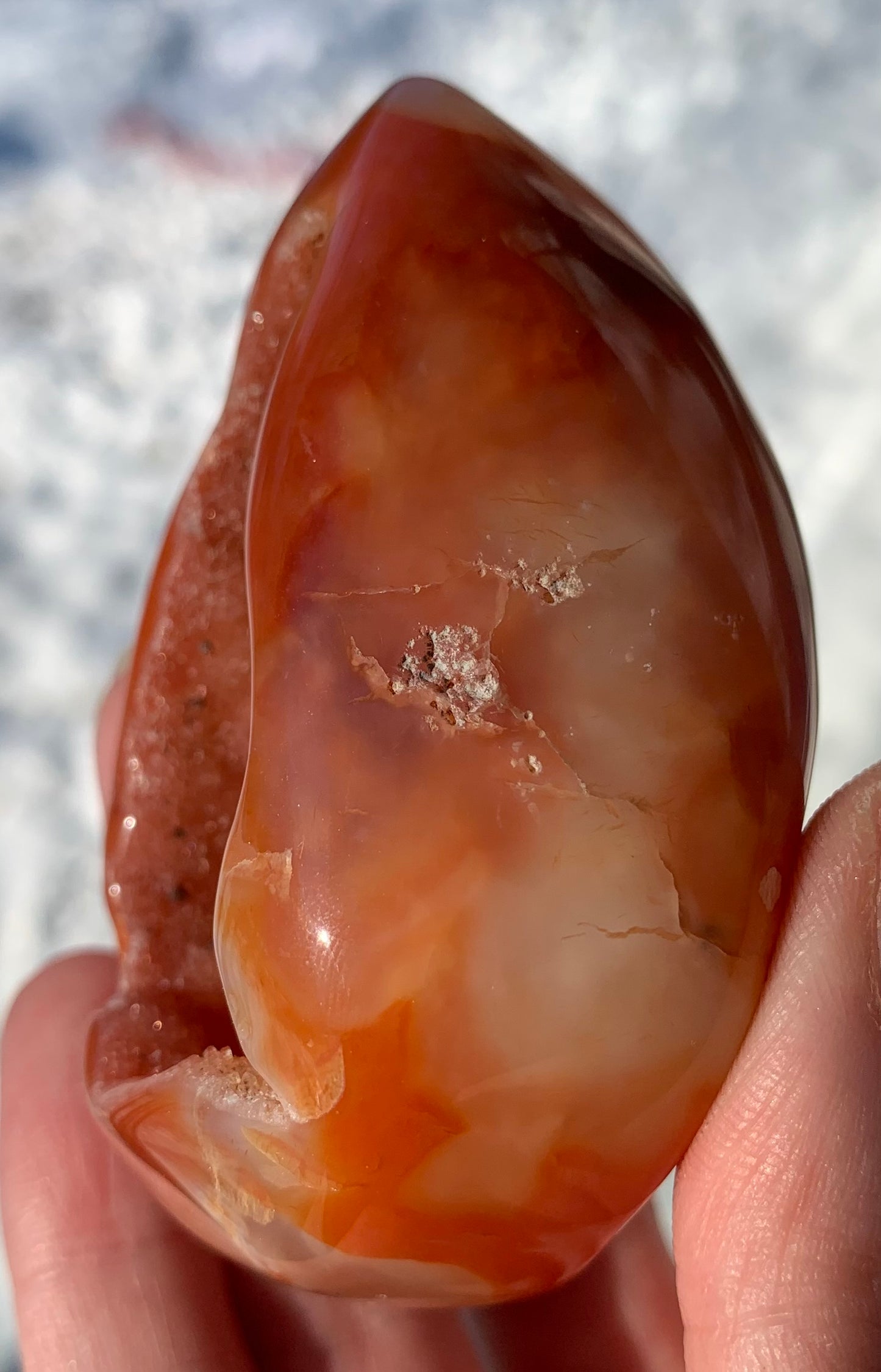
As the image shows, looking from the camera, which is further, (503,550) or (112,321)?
(112,321)

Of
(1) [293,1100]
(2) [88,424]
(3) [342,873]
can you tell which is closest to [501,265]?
(3) [342,873]

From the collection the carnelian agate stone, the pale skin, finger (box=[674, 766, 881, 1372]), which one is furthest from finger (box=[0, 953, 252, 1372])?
finger (box=[674, 766, 881, 1372])

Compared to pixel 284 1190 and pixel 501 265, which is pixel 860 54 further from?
pixel 284 1190

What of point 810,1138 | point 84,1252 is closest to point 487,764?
point 810,1138

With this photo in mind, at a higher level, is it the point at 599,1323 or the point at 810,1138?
the point at 810,1138

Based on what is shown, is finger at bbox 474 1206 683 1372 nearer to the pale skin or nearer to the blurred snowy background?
the pale skin

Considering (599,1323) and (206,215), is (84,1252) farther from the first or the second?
(206,215)
